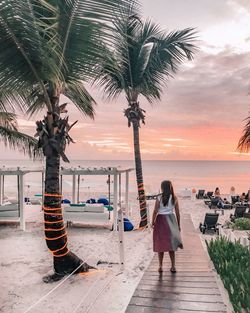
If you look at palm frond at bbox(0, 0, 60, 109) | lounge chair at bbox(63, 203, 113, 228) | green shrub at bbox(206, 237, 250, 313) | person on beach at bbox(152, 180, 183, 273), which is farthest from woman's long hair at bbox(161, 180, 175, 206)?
lounge chair at bbox(63, 203, 113, 228)

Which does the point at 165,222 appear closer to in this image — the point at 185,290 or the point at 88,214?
the point at 185,290

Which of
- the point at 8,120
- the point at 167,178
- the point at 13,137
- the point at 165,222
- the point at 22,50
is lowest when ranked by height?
the point at 167,178

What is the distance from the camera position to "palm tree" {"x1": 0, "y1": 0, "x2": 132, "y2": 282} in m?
5.67

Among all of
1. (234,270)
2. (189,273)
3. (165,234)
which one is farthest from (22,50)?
(234,270)

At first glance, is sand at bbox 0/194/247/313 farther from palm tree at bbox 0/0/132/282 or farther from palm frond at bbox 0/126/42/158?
palm frond at bbox 0/126/42/158

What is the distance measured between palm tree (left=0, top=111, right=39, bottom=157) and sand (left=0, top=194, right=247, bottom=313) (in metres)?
3.67

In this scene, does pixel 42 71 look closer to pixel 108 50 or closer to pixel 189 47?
pixel 108 50

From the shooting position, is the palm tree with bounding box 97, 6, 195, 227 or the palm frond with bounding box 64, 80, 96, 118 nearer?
the palm frond with bounding box 64, 80, 96, 118

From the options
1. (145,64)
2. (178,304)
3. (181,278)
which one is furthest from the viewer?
(145,64)

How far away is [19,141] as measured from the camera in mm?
15672

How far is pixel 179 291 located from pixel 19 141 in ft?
40.3

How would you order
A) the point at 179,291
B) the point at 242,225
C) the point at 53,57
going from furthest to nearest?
the point at 242,225, the point at 53,57, the point at 179,291

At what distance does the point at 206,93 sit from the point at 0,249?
23.9 m

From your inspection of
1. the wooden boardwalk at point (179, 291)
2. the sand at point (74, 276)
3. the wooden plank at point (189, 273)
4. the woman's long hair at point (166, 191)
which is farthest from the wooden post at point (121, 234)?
the woman's long hair at point (166, 191)
